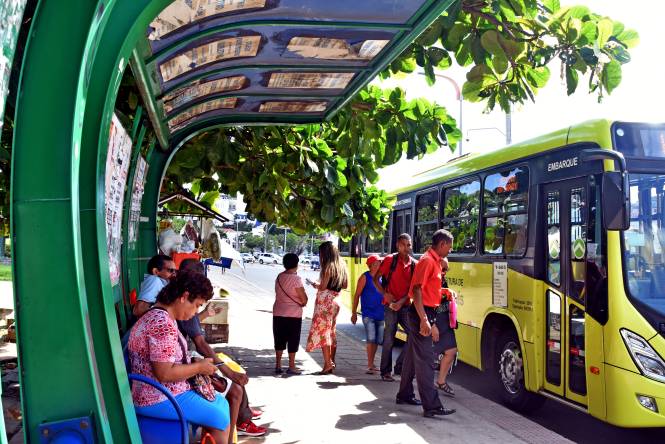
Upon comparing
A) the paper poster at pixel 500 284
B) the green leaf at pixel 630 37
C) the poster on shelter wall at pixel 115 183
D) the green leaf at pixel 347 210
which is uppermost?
the green leaf at pixel 630 37

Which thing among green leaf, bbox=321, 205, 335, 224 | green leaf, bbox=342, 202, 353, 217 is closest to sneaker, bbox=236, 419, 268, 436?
green leaf, bbox=321, 205, 335, 224

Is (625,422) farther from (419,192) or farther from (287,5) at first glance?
(419,192)

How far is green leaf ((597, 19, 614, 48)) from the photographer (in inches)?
224

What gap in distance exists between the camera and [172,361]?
419cm

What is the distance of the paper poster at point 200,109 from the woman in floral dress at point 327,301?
125 inches

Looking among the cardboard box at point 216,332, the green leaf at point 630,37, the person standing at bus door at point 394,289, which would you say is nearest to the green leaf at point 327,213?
the person standing at bus door at point 394,289

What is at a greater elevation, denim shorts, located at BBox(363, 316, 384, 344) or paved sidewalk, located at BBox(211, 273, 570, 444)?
denim shorts, located at BBox(363, 316, 384, 344)

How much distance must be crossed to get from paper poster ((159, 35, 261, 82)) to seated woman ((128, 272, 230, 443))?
4.58 ft

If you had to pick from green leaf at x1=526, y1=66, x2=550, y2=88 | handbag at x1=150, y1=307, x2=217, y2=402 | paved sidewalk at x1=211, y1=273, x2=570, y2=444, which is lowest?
paved sidewalk at x1=211, y1=273, x2=570, y2=444

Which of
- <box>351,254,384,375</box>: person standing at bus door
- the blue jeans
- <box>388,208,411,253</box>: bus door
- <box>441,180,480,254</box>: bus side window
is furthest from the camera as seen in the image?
<box>388,208,411,253</box>: bus door

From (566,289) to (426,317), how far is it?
5.10ft

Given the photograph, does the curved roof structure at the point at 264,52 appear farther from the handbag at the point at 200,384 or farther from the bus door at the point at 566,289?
the bus door at the point at 566,289

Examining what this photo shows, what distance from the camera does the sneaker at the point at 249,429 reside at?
6258 mm

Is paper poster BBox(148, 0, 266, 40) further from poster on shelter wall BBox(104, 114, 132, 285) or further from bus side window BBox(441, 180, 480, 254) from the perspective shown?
bus side window BBox(441, 180, 480, 254)
